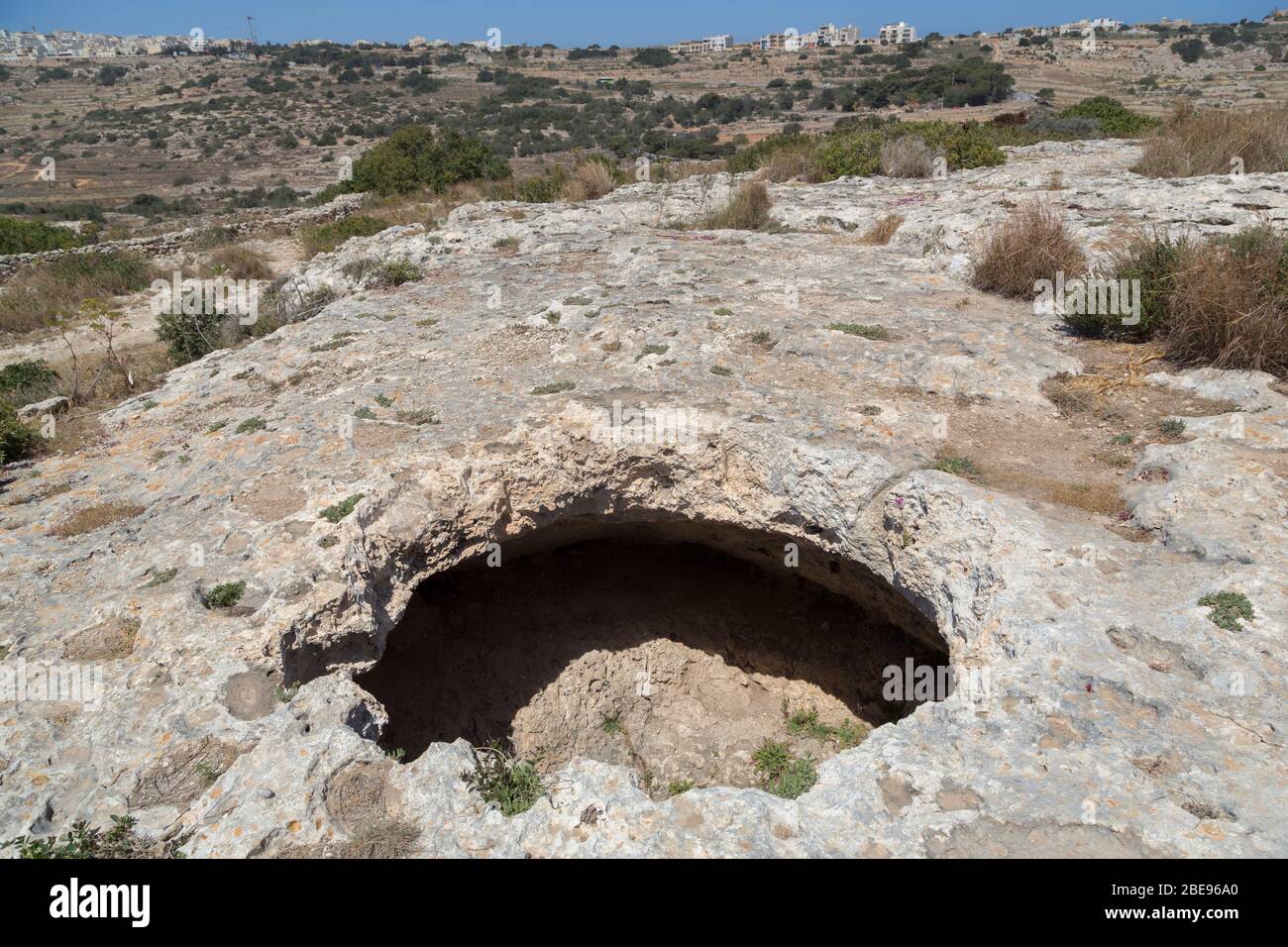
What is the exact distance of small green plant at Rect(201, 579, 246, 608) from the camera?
4.74 metres

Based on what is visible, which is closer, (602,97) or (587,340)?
(587,340)

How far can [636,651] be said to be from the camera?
816 centimetres

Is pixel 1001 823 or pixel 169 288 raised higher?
pixel 169 288

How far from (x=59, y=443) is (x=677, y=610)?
22.7 feet

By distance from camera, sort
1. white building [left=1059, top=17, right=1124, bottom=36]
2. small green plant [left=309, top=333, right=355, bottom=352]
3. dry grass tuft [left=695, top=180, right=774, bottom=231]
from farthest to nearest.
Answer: white building [left=1059, top=17, right=1124, bottom=36] < dry grass tuft [left=695, top=180, right=774, bottom=231] < small green plant [left=309, top=333, right=355, bottom=352]

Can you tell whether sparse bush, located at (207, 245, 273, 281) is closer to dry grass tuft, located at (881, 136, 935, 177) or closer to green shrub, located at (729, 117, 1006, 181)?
green shrub, located at (729, 117, 1006, 181)

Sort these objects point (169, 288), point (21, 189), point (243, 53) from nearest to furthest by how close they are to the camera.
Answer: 1. point (169, 288)
2. point (21, 189)
3. point (243, 53)

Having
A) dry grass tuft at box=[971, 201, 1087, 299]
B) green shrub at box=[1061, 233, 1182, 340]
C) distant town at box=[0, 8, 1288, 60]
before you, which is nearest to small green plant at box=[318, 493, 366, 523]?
green shrub at box=[1061, 233, 1182, 340]

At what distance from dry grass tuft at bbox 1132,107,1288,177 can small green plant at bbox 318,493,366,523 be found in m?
14.1

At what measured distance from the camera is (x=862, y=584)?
268 inches

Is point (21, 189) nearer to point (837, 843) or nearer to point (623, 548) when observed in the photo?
point (623, 548)

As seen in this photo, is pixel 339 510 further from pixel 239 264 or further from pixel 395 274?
pixel 239 264

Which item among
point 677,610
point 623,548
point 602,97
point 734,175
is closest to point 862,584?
point 677,610

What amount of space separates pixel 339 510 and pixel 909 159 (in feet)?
46.8
